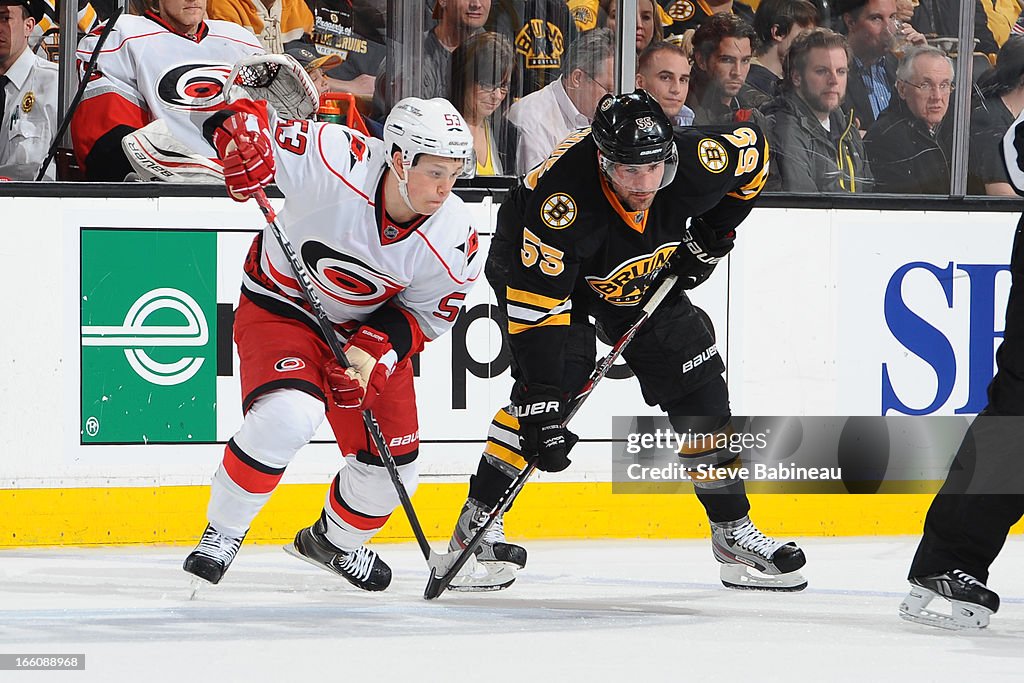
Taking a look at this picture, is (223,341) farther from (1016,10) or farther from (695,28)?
(1016,10)

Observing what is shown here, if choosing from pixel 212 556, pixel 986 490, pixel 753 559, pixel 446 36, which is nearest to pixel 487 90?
pixel 446 36

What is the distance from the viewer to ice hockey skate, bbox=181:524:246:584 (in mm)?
3025

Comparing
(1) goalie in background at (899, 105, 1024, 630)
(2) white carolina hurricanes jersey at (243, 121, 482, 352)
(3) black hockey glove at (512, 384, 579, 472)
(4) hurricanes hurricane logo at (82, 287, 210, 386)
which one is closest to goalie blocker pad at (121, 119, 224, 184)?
(4) hurricanes hurricane logo at (82, 287, 210, 386)

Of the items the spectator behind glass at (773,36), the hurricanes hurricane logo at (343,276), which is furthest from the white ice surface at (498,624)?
the spectator behind glass at (773,36)

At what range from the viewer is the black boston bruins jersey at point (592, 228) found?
3.11 meters

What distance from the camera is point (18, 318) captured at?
3811 mm

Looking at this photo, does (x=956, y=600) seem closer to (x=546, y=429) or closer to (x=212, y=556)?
(x=546, y=429)

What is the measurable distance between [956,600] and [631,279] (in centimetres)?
100

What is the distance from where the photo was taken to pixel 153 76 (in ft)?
13.6

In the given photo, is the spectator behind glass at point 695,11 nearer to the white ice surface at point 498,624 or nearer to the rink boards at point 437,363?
the rink boards at point 437,363

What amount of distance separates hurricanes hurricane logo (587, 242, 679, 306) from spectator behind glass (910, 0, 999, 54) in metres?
1.63

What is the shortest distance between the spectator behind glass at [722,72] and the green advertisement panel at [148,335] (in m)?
1.55

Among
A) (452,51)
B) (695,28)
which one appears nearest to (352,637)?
(452,51)

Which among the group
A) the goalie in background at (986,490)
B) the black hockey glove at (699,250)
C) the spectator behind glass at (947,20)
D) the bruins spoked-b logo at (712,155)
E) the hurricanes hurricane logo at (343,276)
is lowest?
the goalie in background at (986,490)
